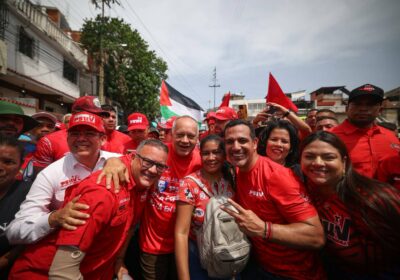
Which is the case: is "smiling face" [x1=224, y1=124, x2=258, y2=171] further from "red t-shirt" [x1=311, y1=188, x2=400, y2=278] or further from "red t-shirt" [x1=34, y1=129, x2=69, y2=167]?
"red t-shirt" [x1=34, y1=129, x2=69, y2=167]

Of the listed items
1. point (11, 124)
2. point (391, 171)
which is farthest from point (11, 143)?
point (391, 171)

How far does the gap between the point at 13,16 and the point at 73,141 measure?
14584 millimetres

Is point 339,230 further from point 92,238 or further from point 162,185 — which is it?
point 92,238

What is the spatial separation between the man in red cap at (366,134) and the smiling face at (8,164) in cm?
396

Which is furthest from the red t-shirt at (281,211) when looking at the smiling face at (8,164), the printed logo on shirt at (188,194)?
the smiling face at (8,164)

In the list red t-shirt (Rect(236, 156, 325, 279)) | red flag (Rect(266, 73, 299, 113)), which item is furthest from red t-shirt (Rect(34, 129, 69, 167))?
red flag (Rect(266, 73, 299, 113))

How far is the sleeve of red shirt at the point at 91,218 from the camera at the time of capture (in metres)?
1.57

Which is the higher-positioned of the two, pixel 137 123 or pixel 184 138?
pixel 137 123

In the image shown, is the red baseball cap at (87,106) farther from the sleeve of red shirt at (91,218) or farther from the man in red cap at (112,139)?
the sleeve of red shirt at (91,218)

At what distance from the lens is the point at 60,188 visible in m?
2.12

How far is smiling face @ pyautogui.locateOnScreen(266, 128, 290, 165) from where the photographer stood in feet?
9.92

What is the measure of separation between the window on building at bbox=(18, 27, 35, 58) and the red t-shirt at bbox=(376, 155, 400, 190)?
17093 mm

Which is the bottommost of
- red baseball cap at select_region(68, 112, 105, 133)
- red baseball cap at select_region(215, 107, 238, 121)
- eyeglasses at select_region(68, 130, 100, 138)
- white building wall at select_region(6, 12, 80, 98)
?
eyeglasses at select_region(68, 130, 100, 138)

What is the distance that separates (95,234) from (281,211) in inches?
61.3
